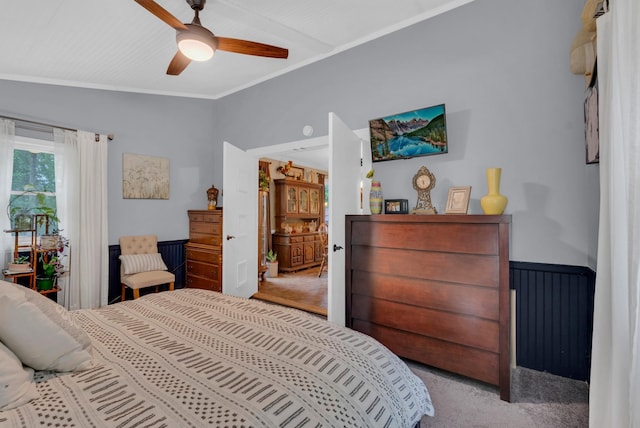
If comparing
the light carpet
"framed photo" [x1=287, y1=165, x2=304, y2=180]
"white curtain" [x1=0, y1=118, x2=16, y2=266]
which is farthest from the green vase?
"framed photo" [x1=287, y1=165, x2=304, y2=180]

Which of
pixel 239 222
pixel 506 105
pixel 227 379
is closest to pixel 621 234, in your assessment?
pixel 227 379

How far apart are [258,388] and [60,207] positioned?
3622 millimetres

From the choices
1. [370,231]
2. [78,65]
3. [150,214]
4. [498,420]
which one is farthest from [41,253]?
[498,420]

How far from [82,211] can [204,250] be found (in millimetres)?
1371

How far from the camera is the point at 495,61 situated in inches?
93.7

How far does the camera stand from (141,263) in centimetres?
365

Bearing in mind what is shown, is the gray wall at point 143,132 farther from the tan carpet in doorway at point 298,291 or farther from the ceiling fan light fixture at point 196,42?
the ceiling fan light fixture at point 196,42

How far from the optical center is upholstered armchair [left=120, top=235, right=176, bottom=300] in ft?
11.2

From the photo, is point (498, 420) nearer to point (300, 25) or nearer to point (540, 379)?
point (540, 379)

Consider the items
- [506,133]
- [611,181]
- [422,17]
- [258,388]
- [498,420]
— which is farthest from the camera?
[422,17]

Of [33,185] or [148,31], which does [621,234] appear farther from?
[33,185]

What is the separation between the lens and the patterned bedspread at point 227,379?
0.84 m

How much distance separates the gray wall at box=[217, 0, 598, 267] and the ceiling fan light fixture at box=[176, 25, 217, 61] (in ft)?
5.04

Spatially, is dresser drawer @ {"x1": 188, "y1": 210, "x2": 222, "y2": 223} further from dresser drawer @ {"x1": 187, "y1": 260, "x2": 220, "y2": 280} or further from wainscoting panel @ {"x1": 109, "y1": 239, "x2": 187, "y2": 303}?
dresser drawer @ {"x1": 187, "y1": 260, "x2": 220, "y2": 280}
